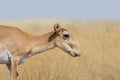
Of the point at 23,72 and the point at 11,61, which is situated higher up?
the point at 11,61

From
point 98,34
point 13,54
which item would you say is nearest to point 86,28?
point 98,34

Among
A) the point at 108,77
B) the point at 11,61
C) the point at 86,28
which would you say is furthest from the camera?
the point at 86,28

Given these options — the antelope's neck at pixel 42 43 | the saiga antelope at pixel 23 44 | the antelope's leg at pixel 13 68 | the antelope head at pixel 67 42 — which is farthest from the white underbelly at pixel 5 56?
the antelope head at pixel 67 42

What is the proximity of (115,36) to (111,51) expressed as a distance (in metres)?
2.22

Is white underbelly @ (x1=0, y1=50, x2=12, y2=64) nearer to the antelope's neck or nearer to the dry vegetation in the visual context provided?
the antelope's neck

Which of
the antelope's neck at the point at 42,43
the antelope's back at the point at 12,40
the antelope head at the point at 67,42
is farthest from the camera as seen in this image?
the antelope's neck at the point at 42,43

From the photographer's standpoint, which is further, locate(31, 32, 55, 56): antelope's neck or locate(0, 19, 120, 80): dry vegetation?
locate(0, 19, 120, 80): dry vegetation

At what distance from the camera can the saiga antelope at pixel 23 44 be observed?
372 inches

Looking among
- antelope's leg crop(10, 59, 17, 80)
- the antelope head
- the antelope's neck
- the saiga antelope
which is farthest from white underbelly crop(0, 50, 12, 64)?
the antelope head

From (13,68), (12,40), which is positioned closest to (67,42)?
(12,40)

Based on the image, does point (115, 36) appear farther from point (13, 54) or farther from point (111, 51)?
point (13, 54)

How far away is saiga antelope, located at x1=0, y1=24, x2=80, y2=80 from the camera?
31.0 ft

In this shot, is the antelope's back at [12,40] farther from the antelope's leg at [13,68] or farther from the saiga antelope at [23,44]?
the antelope's leg at [13,68]

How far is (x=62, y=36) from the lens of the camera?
32.7 ft
